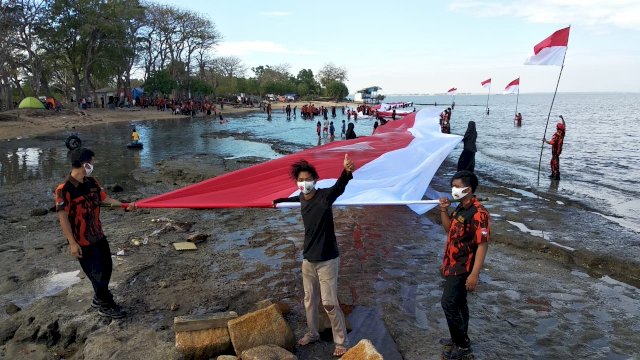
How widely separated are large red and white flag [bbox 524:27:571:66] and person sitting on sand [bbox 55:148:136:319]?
43.1 ft

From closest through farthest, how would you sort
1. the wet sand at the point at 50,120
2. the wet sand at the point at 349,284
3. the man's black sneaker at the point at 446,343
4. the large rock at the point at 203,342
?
the large rock at the point at 203,342, the man's black sneaker at the point at 446,343, the wet sand at the point at 349,284, the wet sand at the point at 50,120

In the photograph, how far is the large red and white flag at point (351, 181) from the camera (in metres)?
5.80

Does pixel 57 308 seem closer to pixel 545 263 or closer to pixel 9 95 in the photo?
pixel 545 263

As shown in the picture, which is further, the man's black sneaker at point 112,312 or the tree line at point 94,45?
the tree line at point 94,45

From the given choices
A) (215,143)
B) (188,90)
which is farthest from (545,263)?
(188,90)

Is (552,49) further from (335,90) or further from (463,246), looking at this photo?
(335,90)

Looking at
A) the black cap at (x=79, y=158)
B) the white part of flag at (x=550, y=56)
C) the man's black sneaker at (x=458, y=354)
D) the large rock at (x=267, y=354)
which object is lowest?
the man's black sneaker at (x=458, y=354)

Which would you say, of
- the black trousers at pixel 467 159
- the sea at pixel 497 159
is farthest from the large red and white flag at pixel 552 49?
the black trousers at pixel 467 159

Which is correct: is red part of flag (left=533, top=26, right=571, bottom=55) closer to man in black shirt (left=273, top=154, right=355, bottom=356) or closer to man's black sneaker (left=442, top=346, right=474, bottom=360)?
man's black sneaker (left=442, top=346, right=474, bottom=360)

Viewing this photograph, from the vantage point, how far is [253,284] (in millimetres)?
6004

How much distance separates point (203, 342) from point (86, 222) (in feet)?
6.10

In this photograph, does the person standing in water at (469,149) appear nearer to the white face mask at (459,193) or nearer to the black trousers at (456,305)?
the white face mask at (459,193)

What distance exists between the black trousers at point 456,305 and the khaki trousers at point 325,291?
992 mm

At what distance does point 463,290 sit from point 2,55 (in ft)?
143
